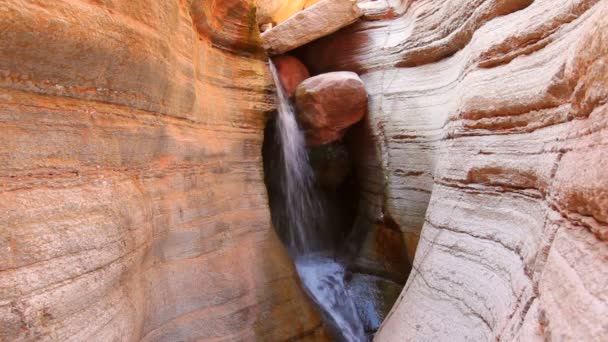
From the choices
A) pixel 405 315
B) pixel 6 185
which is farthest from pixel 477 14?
A: pixel 6 185

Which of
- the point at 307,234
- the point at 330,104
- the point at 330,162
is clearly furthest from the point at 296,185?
the point at 330,104

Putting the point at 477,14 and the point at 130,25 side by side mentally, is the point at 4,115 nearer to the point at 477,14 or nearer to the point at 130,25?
the point at 130,25

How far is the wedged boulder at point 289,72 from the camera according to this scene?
17.7 ft

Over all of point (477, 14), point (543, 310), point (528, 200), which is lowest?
point (543, 310)

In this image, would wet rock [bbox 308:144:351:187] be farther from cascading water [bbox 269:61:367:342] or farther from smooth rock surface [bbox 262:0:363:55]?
smooth rock surface [bbox 262:0:363:55]

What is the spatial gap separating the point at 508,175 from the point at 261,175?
8.46ft

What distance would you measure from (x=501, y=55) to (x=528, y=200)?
114cm

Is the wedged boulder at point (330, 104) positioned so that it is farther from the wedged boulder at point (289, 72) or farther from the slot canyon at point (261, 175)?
the wedged boulder at point (289, 72)

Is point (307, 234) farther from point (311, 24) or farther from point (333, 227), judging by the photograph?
point (311, 24)

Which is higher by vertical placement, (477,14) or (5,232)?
(477,14)

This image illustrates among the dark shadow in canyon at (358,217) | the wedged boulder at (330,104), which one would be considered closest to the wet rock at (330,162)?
the dark shadow in canyon at (358,217)

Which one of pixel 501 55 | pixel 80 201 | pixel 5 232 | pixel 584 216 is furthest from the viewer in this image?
pixel 501 55

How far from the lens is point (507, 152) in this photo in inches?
88.7

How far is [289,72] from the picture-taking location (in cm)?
550
